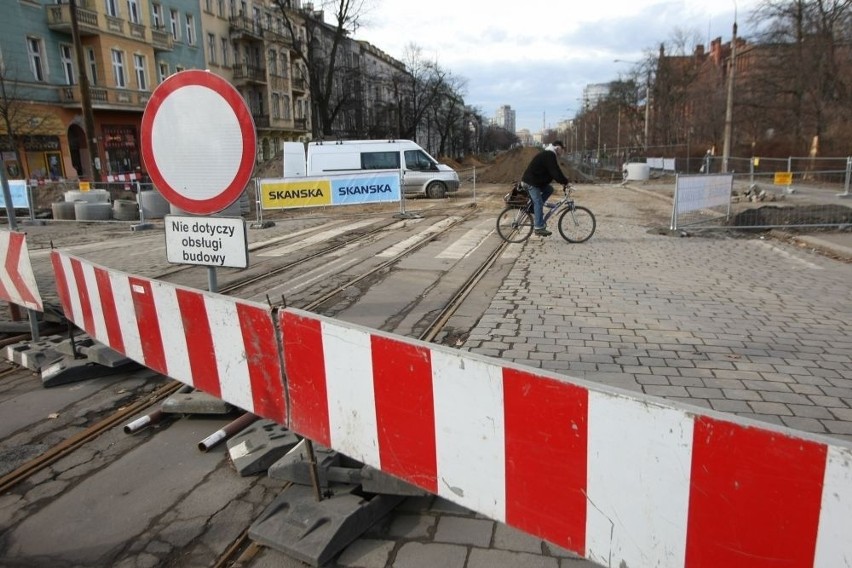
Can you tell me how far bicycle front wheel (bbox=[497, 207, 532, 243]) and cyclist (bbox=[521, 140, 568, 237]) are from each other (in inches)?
6.8

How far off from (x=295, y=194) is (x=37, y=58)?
2438 centimetres

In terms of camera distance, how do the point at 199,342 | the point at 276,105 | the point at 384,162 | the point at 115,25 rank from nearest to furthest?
the point at 199,342 → the point at 384,162 → the point at 115,25 → the point at 276,105

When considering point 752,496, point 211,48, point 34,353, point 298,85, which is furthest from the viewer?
point 298,85

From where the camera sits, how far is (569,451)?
1909 millimetres

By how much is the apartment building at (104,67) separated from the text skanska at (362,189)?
11.7 m

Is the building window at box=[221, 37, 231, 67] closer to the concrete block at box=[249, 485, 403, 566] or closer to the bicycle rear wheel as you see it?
the bicycle rear wheel

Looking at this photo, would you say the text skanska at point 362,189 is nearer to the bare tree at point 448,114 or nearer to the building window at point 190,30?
the building window at point 190,30

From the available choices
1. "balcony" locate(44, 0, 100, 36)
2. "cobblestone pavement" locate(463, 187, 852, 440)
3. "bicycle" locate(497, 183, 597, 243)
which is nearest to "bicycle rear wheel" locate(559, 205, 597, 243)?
"bicycle" locate(497, 183, 597, 243)

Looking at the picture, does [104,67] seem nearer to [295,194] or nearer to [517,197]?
[295,194]

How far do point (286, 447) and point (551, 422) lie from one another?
1.97 m

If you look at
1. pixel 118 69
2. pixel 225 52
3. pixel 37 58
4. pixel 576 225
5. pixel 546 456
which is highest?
pixel 225 52

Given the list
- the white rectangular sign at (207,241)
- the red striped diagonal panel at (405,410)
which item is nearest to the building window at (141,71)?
the white rectangular sign at (207,241)

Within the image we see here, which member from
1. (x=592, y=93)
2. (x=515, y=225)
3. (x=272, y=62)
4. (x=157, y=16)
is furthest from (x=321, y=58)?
(x=592, y=93)

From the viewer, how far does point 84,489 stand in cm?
325
